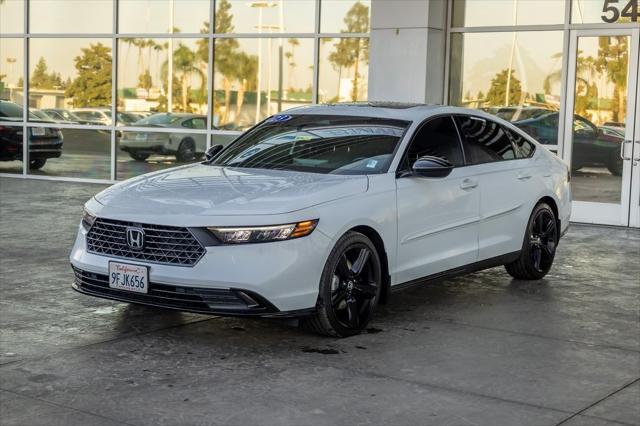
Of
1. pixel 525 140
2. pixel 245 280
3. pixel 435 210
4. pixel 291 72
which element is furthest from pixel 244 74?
pixel 245 280

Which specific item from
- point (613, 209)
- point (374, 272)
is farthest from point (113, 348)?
point (613, 209)

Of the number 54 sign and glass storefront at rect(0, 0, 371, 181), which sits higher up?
the number 54 sign

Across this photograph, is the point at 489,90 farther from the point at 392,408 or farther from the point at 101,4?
the point at 392,408

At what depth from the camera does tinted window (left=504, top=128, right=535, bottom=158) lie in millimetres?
8828

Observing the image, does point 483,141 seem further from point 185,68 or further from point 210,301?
point 185,68

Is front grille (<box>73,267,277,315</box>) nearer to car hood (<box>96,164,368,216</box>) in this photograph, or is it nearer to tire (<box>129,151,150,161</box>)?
car hood (<box>96,164,368,216</box>)

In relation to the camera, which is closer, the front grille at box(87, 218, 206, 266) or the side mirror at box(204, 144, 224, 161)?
the front grille at box(87, 218, 206, 266)

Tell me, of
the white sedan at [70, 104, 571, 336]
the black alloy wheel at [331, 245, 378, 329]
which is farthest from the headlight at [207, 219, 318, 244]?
the black alloy wheel at [331, 245, 378, 329]

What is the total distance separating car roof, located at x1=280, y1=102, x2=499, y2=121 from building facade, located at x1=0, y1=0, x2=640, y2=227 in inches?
241

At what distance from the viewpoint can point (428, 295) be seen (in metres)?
8.38

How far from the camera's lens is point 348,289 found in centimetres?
662

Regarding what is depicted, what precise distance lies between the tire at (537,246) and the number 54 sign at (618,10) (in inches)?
218

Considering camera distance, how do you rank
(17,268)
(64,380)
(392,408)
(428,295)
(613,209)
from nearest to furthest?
(392,408), (64,380), (428,295), (17,268), (613,209)

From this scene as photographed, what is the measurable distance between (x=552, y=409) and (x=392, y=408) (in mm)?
829
